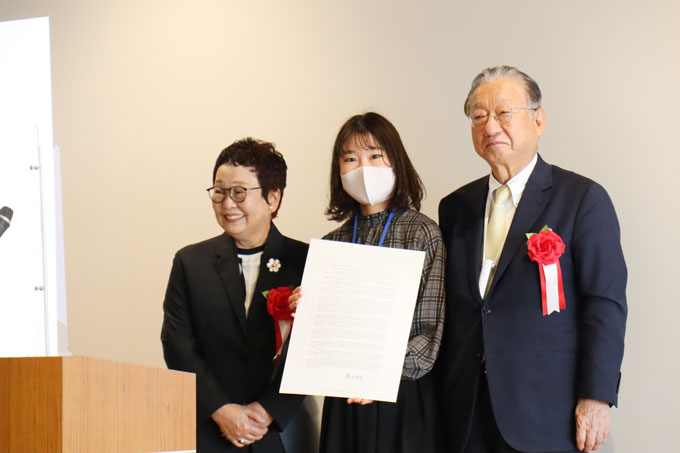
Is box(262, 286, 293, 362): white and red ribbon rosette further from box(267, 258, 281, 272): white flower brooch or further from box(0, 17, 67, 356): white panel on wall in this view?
box(0, 17, 67, 356): white panel on wall

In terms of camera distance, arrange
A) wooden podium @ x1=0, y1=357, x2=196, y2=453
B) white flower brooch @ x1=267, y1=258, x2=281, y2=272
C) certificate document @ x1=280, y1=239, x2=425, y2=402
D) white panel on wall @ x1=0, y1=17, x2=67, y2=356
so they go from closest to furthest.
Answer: wooden podium @ x1=0, y1=357, x2=196, y2=453, certificate document @ x1=280, y1=239, x2=425, y2=402, white flower brooch @ x1=267, y1=258, x2=281, y2=272, white panel on wall @ x1=0, y1=17, x2=67, y2=356

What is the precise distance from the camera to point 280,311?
7.79 feet

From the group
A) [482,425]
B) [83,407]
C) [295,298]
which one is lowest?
[482,425]

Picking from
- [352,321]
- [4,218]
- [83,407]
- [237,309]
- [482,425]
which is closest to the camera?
[83,407]

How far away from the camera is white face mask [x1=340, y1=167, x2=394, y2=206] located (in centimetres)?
238

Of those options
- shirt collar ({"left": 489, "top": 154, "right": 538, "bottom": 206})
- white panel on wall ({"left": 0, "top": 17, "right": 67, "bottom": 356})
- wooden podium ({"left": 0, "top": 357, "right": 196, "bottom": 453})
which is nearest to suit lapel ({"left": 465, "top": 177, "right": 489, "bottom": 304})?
shirt collar ({"left": 489, "top": 154, "right": 538, "bottom": 206})

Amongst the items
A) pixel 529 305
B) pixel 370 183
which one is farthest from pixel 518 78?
pixel 529 305

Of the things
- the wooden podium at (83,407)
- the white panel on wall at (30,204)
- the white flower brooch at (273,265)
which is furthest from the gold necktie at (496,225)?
the white panel on wall at (30,204)

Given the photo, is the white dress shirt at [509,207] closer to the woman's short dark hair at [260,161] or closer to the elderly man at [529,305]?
the elderly man at [529,305]

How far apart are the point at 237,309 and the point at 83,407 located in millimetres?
1232

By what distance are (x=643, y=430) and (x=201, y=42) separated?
8.46 ft

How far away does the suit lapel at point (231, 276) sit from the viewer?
2516 millimetres

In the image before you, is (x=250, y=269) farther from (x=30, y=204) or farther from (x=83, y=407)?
(x=83, y=407)

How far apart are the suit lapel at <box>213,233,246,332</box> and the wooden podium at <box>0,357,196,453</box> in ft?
3.45
